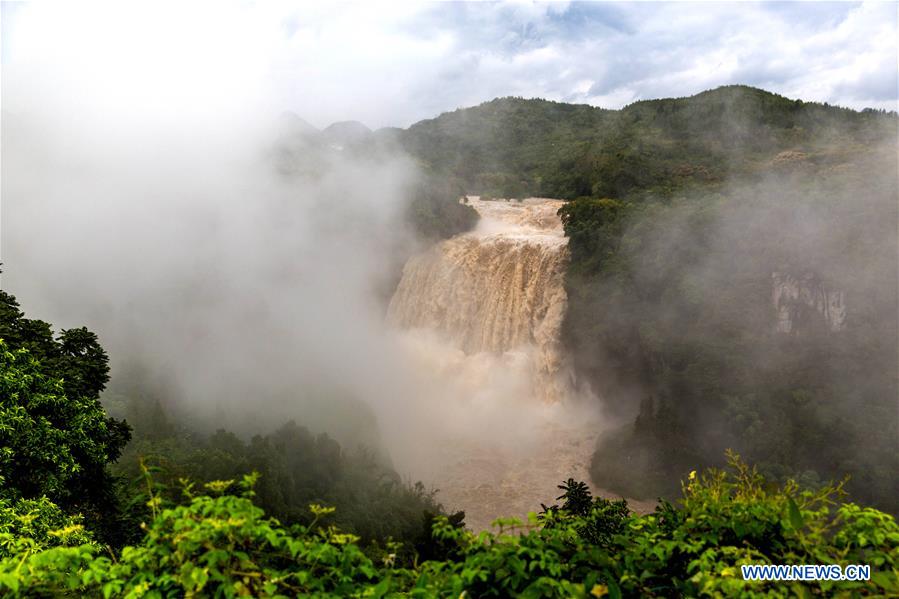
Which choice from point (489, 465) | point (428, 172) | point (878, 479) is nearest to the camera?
point (878, 479)

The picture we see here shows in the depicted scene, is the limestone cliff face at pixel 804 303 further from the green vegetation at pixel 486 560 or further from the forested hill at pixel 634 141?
the green vegetation at pixel 486 560

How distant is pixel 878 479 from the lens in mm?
12438

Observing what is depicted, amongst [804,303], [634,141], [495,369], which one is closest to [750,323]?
[804,303]

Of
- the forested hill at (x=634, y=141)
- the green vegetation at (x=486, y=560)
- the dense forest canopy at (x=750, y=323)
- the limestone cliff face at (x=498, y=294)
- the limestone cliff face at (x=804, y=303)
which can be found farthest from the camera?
the forested hill at (x=634, y=141)

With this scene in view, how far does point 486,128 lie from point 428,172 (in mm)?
25738

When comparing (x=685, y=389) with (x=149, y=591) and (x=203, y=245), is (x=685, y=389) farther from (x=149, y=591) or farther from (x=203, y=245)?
(x=203, y=245)

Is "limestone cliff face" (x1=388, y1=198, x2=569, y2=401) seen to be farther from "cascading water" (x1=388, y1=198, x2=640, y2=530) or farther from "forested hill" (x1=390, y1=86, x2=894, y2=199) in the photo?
"forested hill" (x1=390, y1=86, x2=894, y2=199)

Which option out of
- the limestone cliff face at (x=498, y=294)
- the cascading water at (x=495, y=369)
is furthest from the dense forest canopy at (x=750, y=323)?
the cascading water at (x=495, y=369)

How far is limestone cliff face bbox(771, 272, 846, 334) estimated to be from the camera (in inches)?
590


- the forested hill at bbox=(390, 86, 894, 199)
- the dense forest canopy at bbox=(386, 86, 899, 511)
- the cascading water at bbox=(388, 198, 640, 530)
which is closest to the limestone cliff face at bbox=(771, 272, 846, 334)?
the dense forest canopy at bbox=(386, 86, 899, 511)

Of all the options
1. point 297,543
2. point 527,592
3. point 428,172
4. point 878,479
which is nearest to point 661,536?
point 527,592

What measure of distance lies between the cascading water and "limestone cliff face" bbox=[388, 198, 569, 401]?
5 cm

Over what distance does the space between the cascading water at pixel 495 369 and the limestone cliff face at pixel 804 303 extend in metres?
7.34

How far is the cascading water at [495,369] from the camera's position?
17.8m
